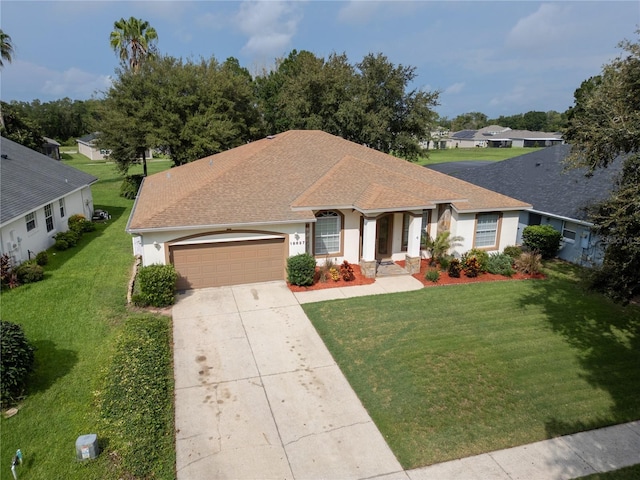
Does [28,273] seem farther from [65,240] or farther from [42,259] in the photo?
[65,240]

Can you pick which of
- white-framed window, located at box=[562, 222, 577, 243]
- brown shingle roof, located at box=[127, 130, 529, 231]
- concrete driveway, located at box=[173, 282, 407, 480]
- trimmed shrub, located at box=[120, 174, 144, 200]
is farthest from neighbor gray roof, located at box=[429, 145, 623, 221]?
trimmed shrub, located at box=[120, 174, 144, 200]

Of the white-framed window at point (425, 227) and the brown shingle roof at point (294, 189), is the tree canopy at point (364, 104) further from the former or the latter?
the white-framed window at point (425, 227)

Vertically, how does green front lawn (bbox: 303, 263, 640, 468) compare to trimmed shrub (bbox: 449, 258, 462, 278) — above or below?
below

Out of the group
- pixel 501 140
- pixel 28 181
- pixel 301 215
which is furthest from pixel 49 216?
pixel 501 140

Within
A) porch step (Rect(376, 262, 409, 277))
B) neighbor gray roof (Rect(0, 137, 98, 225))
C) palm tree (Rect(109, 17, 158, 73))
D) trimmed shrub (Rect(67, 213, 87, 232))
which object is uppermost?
palm tree (Rect(109, 17, 158, 73))

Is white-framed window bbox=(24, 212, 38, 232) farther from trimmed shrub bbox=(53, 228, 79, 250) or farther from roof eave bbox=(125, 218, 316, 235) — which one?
roof eave bbox=(125, 218, 316, 235)

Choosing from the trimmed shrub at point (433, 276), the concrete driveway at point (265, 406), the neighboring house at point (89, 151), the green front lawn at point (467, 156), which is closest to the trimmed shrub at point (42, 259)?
the concrete driveway at point (265, 406)

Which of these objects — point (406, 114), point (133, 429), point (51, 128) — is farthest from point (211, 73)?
point (51, 128)
